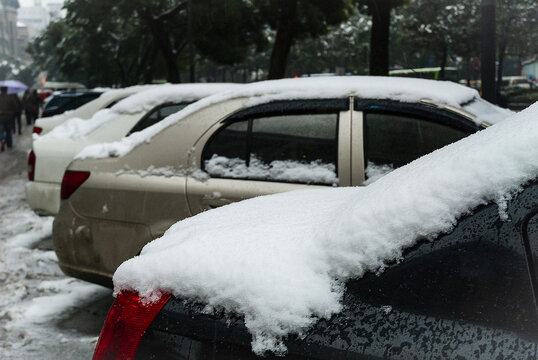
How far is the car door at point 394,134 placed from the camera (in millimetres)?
3678

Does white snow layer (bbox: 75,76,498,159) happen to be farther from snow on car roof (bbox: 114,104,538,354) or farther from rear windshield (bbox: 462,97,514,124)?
snow on car roof (bbox: 114,104,538,354)

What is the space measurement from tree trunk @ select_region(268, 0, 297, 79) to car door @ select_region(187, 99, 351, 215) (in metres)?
16.2

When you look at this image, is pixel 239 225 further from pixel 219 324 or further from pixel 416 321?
pixel 416 321

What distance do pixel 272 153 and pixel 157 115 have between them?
7.72 ft

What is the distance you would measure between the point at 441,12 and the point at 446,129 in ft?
92.9

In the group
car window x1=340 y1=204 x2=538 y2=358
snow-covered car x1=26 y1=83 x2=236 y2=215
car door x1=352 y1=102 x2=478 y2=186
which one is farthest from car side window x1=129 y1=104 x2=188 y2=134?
car window x1=340 y1=204 x2=538 y2=358

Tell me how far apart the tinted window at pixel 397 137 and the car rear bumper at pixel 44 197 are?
13.0 feet

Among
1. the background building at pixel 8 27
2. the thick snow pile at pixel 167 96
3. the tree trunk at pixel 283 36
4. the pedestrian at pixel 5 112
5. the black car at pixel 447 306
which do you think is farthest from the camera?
the background building at pixel 8 27

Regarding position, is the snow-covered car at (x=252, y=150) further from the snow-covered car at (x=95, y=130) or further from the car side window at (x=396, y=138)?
the snow-covered car at (x=95, y=130)

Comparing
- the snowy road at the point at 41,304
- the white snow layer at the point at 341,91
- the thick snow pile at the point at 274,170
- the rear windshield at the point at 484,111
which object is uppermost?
the white snow layer at the point at 341,91

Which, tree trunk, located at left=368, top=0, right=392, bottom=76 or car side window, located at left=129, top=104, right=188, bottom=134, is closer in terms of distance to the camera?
car side window, located at left=129, top=104, right=188, bottom=134

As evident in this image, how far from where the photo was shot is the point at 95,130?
6.53 m

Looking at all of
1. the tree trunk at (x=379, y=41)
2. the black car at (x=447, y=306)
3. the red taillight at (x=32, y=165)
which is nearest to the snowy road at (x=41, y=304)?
the red taillight at (x=32, y=165)

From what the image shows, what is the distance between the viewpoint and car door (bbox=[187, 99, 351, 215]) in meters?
3.77
